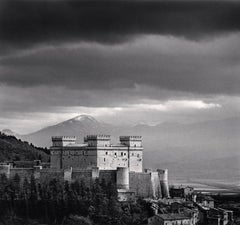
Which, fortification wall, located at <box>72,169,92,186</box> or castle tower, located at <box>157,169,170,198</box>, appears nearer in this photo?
fortification wall, located at <box>72,169,92,186</box>

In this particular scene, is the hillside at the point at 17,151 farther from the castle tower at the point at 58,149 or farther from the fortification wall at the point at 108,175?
the fortification wall at the point at 108,175

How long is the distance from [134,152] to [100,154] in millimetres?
2806

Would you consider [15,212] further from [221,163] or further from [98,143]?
[221,163]

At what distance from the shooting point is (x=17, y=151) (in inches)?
3433

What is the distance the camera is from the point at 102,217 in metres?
54.1

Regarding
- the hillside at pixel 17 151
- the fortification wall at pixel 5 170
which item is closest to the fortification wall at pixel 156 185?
the fortification wall at pixel 5 170

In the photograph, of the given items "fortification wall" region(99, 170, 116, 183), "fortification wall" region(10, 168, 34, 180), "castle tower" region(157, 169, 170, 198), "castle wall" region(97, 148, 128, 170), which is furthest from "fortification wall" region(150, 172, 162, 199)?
"fortification wall" region(10, 168, 34, 180)

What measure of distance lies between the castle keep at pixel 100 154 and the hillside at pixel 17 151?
18035mm

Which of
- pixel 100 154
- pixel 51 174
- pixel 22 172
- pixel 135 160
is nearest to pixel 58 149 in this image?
pixel 100 154

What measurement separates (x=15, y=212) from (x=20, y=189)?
2.13m

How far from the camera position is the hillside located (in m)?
81.6

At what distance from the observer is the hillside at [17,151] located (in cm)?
8162

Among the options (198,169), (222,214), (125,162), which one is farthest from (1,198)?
(198,169)

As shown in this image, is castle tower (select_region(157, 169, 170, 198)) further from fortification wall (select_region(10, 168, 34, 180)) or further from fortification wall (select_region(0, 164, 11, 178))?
fortification wall (select_region(0, 164, 11, 178))
